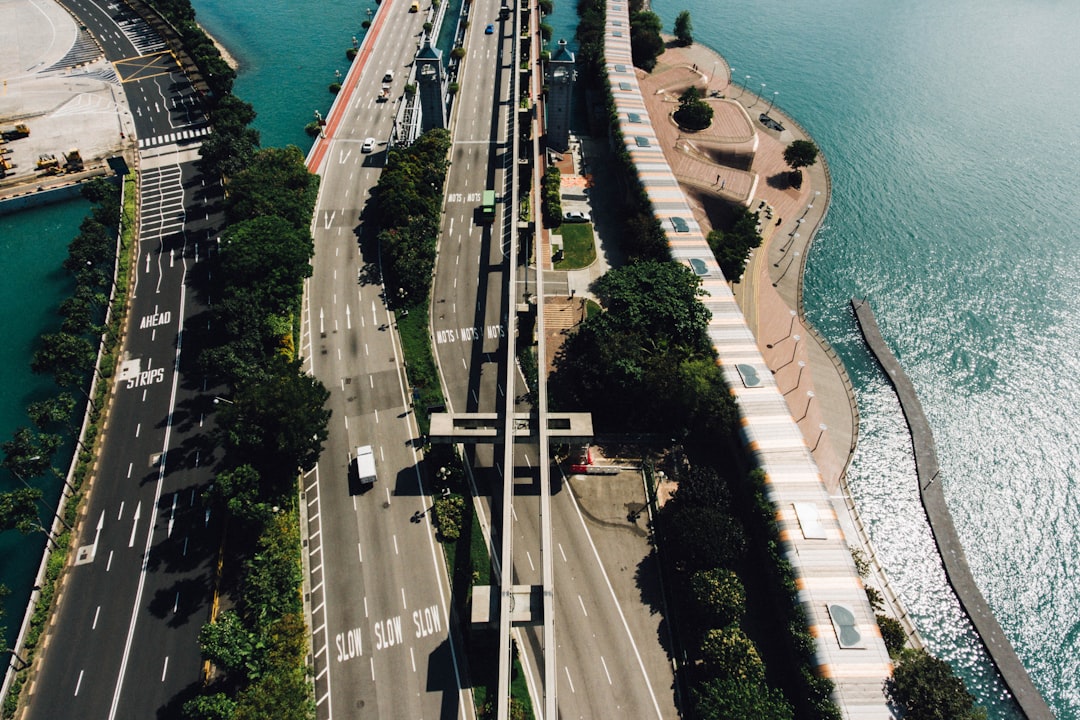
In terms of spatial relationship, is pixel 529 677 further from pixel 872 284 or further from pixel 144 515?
pixel 872 284

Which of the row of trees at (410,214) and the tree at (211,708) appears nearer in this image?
the tree at (211,708)

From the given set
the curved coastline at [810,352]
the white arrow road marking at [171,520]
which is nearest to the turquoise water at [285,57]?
the white arrow road marking at [171,520]

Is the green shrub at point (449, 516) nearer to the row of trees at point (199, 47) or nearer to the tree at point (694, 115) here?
the tree at point (694, 115)

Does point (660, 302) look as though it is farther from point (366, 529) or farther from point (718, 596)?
point (366, 529)

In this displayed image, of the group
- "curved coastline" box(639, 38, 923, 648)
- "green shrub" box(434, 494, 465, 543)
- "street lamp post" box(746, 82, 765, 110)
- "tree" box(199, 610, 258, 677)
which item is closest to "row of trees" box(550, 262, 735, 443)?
"curved coastline" box(639, 38, 923, 648)

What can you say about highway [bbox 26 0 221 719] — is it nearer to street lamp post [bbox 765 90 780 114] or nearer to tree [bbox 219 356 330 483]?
tree [bbox 219 356 330 483]

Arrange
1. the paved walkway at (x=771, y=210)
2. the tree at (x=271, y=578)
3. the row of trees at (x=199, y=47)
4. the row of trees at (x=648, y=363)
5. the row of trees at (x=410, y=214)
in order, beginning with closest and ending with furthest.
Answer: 1. the tree at (x=271, y=578)
2. the row of trees at (x=648, y=363)
3. the paved walkway at (x=771, y=210)
4. the row of trees at (x=410, y=214)
5. the row of trees at (x=199, y=47)

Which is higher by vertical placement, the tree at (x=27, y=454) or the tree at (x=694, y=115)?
the tree at (x=694, y=115)
